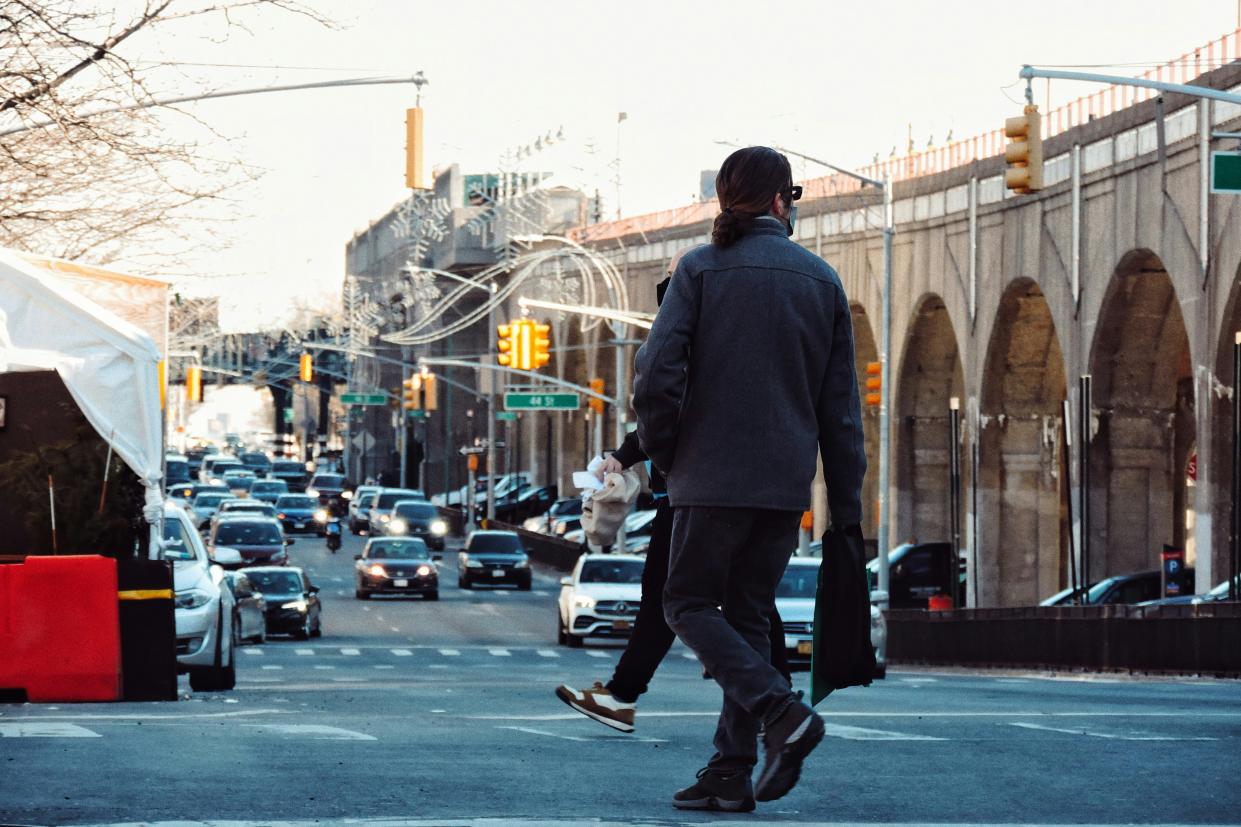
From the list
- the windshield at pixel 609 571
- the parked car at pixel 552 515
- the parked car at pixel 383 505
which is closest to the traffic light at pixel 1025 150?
the windshield at pixel 609 571

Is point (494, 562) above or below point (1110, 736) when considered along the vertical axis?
below

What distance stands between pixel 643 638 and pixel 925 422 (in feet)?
165

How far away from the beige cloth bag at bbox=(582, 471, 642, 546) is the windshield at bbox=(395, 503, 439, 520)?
206ft

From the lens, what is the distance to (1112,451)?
45.1 m

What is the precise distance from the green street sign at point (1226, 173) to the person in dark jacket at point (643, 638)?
15867 mm

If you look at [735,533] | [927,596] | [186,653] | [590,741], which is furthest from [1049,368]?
[735,533]

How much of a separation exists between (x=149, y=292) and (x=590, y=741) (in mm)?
7389

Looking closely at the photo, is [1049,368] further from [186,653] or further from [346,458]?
[346,458]

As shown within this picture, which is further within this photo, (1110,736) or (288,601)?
(288,601)

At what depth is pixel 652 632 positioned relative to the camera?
27.2 ft

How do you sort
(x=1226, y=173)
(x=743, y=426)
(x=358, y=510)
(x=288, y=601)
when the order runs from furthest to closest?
(x=358, y=510) < (x=288, y=601) < (x=1226, y=173) < (x=743, y=426)

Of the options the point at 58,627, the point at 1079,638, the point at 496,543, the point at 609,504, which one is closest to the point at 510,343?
the point at 496,543

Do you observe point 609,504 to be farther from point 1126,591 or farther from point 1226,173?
point 1126,591

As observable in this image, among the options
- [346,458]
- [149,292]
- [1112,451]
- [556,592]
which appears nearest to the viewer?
[149,292]
